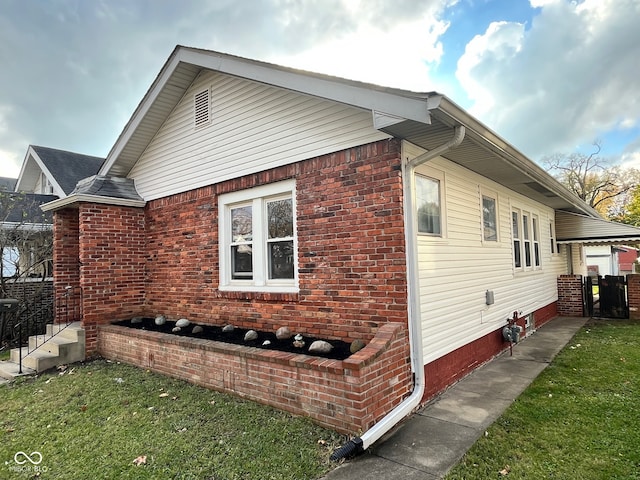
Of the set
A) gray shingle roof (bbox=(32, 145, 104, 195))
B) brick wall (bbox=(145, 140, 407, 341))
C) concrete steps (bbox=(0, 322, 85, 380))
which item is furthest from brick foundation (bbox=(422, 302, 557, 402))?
gray shingle roof (bbox=(32, 145, 104, 195))

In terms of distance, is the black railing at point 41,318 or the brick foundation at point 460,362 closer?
the brick foundation at point 460,362

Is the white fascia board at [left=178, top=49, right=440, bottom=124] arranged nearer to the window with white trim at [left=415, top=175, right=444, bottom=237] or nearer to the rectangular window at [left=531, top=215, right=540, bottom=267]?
the window with white trim at [left=415, top=175, right=444, bottom=237]

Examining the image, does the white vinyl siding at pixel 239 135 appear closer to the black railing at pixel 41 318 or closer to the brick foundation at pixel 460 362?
the black railing at pixel 41 318

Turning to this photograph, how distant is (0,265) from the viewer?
357 inches

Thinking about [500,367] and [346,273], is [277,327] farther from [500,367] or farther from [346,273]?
[500,367]

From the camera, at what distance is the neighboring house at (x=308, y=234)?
4102 millimetres

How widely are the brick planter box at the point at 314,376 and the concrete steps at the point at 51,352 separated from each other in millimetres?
2660

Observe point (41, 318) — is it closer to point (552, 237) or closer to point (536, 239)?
point (536, 239)

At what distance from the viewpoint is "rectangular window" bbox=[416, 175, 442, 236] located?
15.7ft

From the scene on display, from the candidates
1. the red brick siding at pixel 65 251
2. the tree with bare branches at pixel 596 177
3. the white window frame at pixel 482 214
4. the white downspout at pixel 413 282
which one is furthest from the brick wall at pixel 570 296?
the tree with bare branches at pixel 596 177

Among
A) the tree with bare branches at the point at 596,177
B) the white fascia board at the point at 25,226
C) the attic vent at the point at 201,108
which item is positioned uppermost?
the tree with bare branches at the point at 596,177

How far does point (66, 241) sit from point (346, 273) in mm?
7080

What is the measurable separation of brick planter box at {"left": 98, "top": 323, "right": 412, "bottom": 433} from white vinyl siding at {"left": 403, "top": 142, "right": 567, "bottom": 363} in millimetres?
713

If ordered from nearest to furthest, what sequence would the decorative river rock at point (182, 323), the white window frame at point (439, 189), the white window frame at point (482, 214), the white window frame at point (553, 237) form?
the white window frame at point (439, 189)
the white window frame at point (482, 214)
the decorative river rock at point (182, 323)
the white window frame at point (553, 237)
